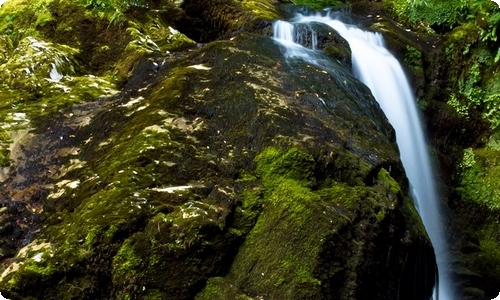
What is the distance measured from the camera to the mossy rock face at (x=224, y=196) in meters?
3.57

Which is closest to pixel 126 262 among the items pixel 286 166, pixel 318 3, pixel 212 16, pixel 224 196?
Result: pixel 224 196

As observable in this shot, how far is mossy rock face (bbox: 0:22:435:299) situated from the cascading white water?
7.09 feet

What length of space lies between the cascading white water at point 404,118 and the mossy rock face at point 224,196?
216cm

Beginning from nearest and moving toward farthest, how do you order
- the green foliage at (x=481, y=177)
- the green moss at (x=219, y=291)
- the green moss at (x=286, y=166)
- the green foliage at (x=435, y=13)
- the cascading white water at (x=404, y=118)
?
1. the green moss at (x=219, y=291)
2. the green moss at (x=286, y=166)
3. the cascading white water at (x=404, y=118)
4. the green foliage at (x=481, y=177)
5. the green foliage at (x=435, y=13)

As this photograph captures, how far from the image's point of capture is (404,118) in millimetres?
7703

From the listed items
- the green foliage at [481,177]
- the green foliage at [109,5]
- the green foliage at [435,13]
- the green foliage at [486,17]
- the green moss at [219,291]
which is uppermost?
the green foliage at [435,13]

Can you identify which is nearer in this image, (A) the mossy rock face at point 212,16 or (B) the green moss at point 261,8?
(A) the mossy rock face at point 212,16

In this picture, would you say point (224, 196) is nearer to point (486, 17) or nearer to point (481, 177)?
point (481, 177)

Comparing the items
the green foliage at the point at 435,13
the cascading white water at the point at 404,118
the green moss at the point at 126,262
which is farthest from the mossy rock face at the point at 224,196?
the green foliage at the point at 435,13

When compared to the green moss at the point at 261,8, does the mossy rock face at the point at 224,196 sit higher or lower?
lower

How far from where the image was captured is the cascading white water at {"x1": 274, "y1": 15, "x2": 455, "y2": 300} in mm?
7113

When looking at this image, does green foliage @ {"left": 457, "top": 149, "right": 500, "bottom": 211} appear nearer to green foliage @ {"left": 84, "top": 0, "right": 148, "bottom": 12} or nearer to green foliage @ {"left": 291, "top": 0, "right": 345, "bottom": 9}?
green foliage @ {"left": 291, "top": 0, "right": 345, "bottom": 9}

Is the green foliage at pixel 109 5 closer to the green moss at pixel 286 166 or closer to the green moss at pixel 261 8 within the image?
the green moss at pixel 261 8

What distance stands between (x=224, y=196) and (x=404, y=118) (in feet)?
15.3
